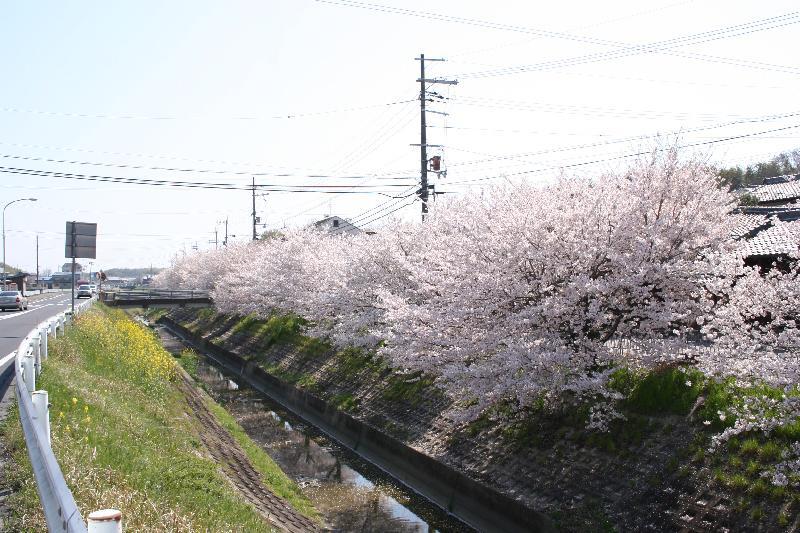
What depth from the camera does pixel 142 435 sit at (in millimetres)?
10938

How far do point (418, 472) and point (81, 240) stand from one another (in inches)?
504

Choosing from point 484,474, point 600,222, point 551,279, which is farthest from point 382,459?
point 600,222

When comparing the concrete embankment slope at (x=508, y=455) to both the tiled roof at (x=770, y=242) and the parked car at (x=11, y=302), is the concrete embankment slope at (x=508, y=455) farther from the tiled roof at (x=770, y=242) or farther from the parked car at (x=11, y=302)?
the parked car at (x=11, y=302)

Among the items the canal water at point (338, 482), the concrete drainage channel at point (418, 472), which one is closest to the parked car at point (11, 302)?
the concrete drainage channel at point (418, 472)

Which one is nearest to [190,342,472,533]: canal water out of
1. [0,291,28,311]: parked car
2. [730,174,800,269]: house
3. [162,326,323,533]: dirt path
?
[162,326,323,533]: dirt path

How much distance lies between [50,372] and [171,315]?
66.6 m

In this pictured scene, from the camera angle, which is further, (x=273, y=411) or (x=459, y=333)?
(x=273, y=411)

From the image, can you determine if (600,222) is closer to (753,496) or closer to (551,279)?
(551,279)

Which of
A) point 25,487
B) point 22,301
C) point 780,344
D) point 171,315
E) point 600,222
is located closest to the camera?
point 25,487

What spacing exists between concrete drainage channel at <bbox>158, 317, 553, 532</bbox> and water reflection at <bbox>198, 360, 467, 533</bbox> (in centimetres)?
38

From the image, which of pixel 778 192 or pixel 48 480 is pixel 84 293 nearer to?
pixel 778 192

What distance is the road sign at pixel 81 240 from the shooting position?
21.4m

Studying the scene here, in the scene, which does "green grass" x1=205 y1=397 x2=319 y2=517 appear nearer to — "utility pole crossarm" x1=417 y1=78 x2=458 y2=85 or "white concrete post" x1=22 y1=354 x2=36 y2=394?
"white concrete post" x1=22 y1=354 x2=36 y2=394

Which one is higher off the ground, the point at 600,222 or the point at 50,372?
the point at 600,222
